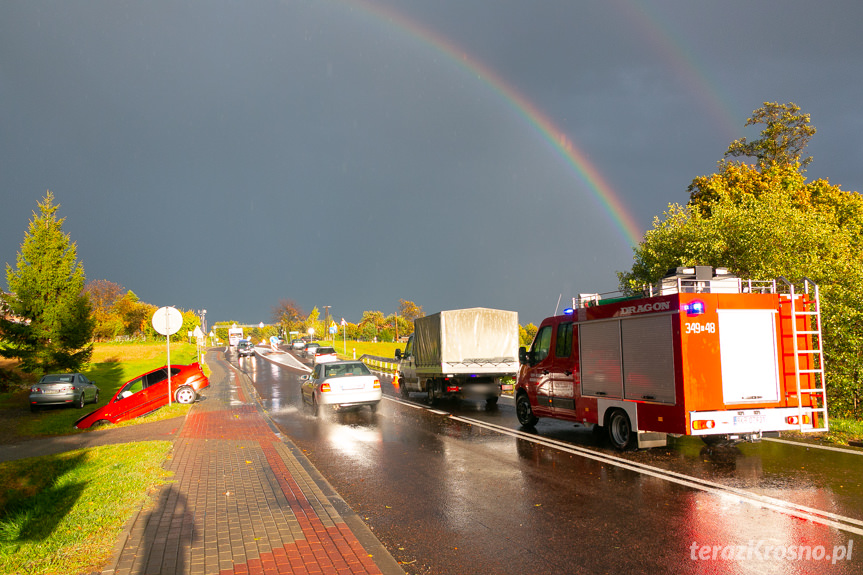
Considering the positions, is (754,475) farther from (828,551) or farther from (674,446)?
(828,551)

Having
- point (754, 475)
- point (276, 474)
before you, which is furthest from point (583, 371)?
point (276, 474)

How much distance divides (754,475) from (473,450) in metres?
4.53

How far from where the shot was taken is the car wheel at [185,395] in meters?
20.3

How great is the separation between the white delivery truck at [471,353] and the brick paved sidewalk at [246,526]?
884cm

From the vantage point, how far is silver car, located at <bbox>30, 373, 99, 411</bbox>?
22766mm

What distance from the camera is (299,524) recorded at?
5914 mm

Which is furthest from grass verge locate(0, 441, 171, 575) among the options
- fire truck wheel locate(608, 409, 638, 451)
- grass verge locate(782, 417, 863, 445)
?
grass verge locate(782, 417, 863, 445)

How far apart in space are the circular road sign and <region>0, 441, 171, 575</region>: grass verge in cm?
481

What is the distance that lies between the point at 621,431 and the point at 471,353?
29.6 feet

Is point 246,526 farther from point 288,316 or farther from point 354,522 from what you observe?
point 288,316

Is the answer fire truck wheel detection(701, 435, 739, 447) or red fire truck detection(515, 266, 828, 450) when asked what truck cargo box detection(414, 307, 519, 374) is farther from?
fire truck wheel detection(701, 435, 739, 447)

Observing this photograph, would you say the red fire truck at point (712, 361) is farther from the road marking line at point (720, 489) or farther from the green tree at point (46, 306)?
the green tree at point (46, 306)

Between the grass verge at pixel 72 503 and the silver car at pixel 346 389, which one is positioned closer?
the grass verge at pixel 72 503

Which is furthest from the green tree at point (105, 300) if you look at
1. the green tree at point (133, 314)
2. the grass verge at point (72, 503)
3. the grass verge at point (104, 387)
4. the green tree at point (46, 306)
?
the grass verge at point (72, 503)
